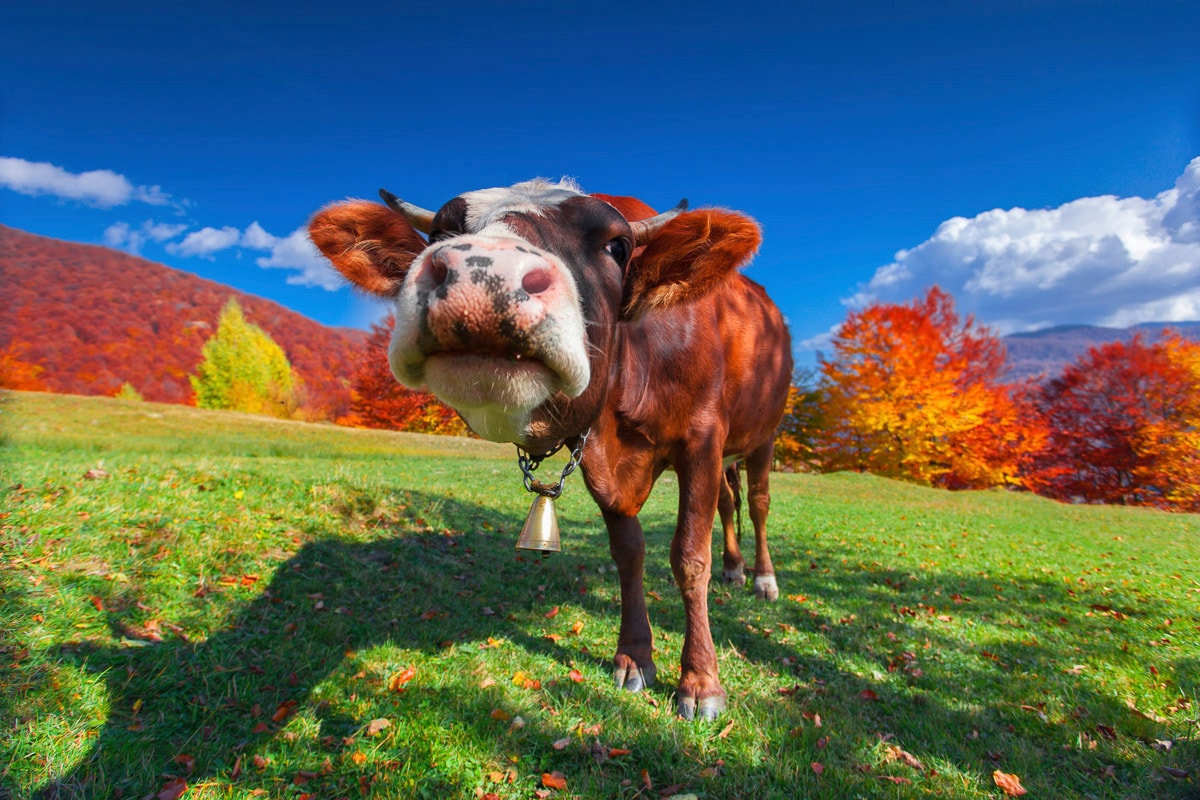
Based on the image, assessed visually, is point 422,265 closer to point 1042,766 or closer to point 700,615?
point 700,615

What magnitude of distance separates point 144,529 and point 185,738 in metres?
2.47

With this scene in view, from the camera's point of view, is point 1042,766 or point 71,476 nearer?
point 1042,766

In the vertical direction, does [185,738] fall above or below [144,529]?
below

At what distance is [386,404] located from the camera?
162 ft

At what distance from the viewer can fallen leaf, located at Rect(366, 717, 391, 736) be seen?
2981mm

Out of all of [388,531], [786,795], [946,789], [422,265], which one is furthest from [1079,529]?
[422,265]

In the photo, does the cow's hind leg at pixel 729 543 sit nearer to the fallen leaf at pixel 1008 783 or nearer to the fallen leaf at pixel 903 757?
the fallen leaf at pixel 903 757

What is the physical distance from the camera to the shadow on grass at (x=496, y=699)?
2.76 meters

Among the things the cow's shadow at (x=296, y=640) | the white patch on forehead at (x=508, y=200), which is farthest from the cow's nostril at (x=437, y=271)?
the cow's shadow at (x=296, y=640)

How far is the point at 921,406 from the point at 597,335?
93.1 ft

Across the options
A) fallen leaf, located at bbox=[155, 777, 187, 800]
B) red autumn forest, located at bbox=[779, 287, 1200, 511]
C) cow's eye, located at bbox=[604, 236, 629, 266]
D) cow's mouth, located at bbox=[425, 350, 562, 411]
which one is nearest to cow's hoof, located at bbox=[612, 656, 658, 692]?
fallen leaf, located at bbox=[155, 777, 187, 800]

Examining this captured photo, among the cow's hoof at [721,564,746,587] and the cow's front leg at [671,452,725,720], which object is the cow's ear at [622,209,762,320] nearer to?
the cow's front leg at [671,452,725,720]

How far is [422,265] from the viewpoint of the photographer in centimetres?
205

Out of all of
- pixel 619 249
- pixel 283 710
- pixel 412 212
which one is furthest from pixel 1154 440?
pixel 283 710
